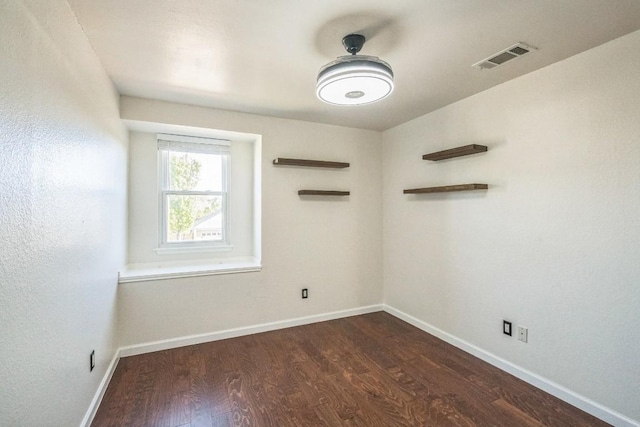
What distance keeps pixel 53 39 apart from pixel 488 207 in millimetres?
3192

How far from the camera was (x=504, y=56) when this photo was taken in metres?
2.12

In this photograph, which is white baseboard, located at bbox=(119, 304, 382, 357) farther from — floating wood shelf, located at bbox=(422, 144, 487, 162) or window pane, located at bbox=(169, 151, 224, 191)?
floating wood shelf, located at bbox=(422, 144, 487, 162)

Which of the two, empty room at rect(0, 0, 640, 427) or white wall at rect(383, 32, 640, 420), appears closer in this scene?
empty room at rect(0, 0, 640, 427)

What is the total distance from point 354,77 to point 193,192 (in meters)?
2.50

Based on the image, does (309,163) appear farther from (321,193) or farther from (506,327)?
(506,327)

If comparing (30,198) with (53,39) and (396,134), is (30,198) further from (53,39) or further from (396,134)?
(396,134)

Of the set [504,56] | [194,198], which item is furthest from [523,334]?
[194,198]

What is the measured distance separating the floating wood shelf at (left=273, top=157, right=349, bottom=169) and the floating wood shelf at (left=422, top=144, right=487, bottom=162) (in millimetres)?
1020

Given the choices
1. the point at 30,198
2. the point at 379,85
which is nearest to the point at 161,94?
the point at 30,198

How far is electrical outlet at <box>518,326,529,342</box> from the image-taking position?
2.40 meters

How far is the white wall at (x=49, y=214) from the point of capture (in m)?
1.08

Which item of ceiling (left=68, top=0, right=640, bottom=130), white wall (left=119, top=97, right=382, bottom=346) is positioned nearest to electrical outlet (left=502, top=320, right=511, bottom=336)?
white wall (left=119, top=97, right=382, bottom=346)

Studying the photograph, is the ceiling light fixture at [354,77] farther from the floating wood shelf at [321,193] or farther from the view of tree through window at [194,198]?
the view of tree through window at [194,198]

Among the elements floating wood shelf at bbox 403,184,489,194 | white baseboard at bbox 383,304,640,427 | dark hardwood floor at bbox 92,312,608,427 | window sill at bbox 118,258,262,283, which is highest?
floating wood shelf at bbox 403,184,489,194
